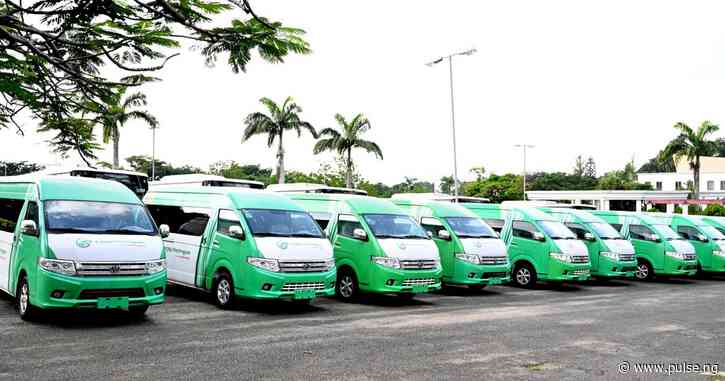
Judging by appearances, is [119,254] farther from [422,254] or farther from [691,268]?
[691,268]

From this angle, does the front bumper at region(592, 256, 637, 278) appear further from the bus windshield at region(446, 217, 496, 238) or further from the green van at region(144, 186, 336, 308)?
the green van at region(144, 186, 336, 308)

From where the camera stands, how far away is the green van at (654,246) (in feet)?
71.0

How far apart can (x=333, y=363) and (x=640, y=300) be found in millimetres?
10061

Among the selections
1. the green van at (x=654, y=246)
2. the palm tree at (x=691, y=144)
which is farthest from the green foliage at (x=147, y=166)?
the green van at (x=654, y=246)

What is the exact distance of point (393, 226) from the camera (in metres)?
15.0

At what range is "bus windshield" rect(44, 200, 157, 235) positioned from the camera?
10555mm

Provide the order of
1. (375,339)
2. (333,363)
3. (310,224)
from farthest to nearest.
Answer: (310,224)
(375,339)
(333,363)

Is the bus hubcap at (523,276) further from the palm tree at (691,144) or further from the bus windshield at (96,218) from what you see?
the palm tree at (691,144)

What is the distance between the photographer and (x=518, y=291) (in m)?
17.8

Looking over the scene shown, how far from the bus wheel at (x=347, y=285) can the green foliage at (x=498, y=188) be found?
5961cm

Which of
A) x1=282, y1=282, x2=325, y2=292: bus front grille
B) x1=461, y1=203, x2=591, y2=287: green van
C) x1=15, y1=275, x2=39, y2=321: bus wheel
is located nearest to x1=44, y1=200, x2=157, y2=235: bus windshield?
x1=15, y1=275, x2=39, y2=321: bus wheel

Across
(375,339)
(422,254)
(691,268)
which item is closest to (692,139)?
(691,268)

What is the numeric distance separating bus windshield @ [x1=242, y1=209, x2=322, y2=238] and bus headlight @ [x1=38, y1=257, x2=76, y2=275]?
3.44m

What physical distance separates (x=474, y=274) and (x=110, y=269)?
865 centimetres
